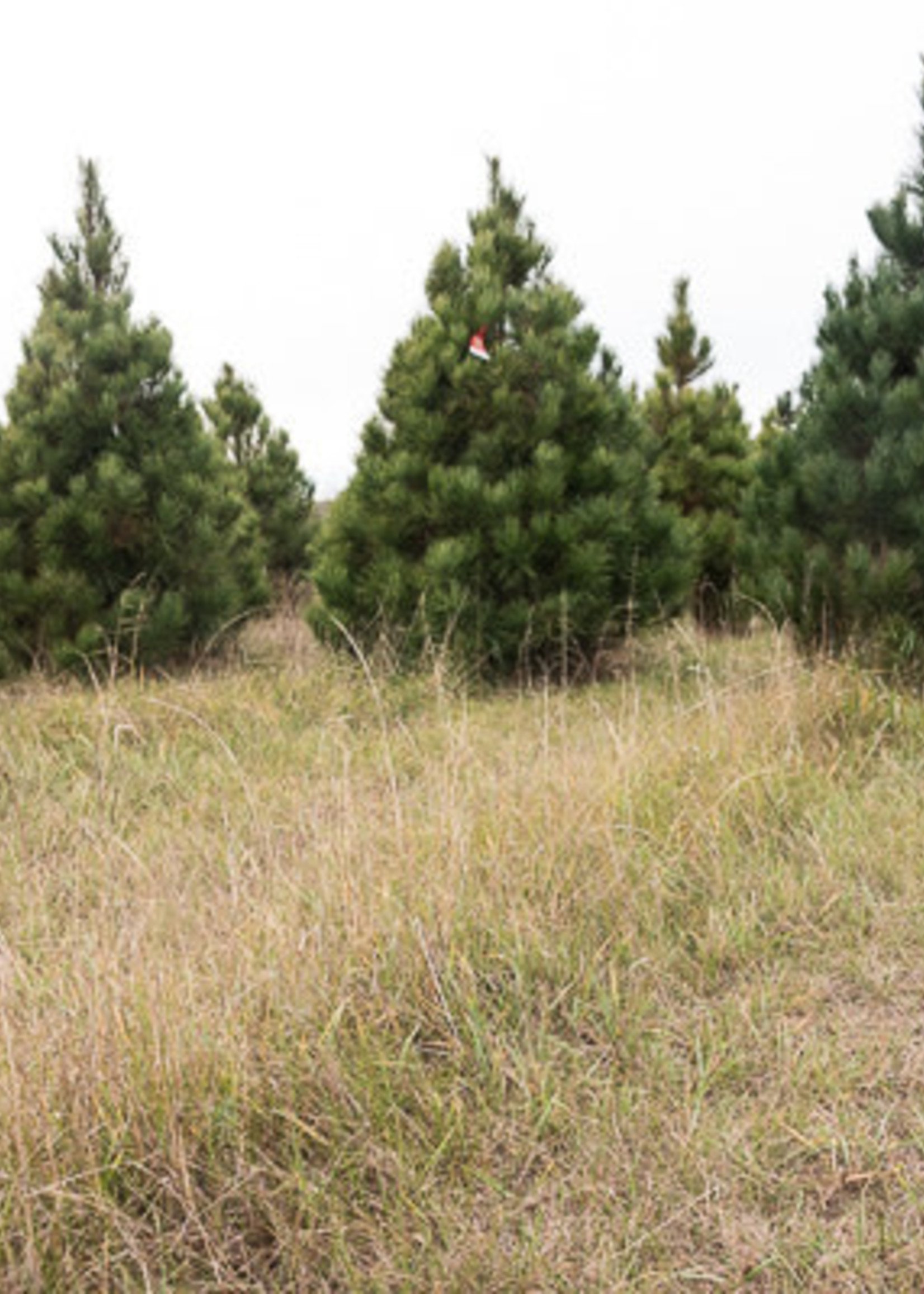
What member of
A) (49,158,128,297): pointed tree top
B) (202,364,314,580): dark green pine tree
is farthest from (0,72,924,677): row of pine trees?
(202,364,314,580): dark green pine tree

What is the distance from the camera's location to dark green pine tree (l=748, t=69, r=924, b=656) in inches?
205

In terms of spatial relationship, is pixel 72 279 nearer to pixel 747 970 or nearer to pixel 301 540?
pixel 301 540

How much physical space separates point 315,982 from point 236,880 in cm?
47

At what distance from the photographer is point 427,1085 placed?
6.95 feet

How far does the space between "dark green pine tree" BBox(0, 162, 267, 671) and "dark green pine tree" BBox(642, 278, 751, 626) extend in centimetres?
473

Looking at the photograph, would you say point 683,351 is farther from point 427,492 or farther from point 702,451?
point 427,492

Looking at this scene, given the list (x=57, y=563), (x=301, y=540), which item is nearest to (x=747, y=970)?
(x=57, y=563)

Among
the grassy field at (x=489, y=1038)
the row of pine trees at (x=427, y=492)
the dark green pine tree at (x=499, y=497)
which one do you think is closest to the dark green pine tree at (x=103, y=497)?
the row of pine trees at (x=427, y=492)

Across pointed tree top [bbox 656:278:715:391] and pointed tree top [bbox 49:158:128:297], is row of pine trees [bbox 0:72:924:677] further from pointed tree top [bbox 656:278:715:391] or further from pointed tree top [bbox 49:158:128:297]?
pointed tree top [bbox 656:278:715:391]

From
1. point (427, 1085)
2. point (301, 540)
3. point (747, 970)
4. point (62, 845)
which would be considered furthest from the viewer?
point (301, 540)

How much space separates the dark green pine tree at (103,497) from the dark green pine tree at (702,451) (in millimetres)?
4728

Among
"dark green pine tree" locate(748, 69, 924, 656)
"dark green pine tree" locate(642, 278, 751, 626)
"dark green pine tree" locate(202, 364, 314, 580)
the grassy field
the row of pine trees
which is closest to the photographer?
the grassy field

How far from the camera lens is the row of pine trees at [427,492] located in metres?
6.51

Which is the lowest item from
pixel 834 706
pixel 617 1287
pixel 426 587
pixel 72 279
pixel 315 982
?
pixel 617 1287
